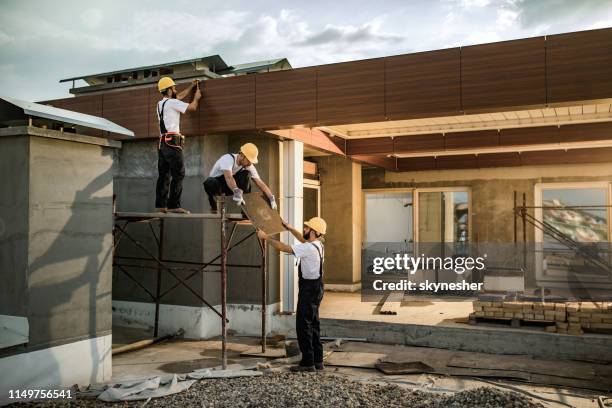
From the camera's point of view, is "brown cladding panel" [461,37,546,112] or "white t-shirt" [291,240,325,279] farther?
"brown cladding panel" [461,37,546,112]

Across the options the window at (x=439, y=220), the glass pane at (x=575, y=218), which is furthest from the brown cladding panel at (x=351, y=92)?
the glass pane at (x=575, y=218)

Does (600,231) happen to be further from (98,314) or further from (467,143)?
(98,314)

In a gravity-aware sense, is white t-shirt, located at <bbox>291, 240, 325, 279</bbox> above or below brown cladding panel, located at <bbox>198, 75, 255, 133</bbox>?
below

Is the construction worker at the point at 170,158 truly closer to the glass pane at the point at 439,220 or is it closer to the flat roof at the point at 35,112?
the flat roof at the point at 35,112

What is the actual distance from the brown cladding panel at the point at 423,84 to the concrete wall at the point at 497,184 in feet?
26.2

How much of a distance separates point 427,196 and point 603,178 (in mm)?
5317

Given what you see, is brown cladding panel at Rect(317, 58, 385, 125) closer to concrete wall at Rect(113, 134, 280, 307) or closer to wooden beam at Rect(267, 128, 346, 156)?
wooden beam at Rect(267, 128, 346, 156)

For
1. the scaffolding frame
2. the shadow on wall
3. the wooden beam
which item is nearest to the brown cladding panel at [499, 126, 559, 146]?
the wooden beam

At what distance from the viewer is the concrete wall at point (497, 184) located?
15.4 metres

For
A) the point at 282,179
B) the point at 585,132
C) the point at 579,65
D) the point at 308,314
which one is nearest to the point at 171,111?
the point at 282,179

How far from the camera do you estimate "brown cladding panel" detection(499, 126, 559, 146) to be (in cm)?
1198

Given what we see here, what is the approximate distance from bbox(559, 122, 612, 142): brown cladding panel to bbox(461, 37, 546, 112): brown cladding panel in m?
4.27

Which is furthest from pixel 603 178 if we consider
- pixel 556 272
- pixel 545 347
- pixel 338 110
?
pixel 338 110

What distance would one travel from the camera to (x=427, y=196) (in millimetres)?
18359
